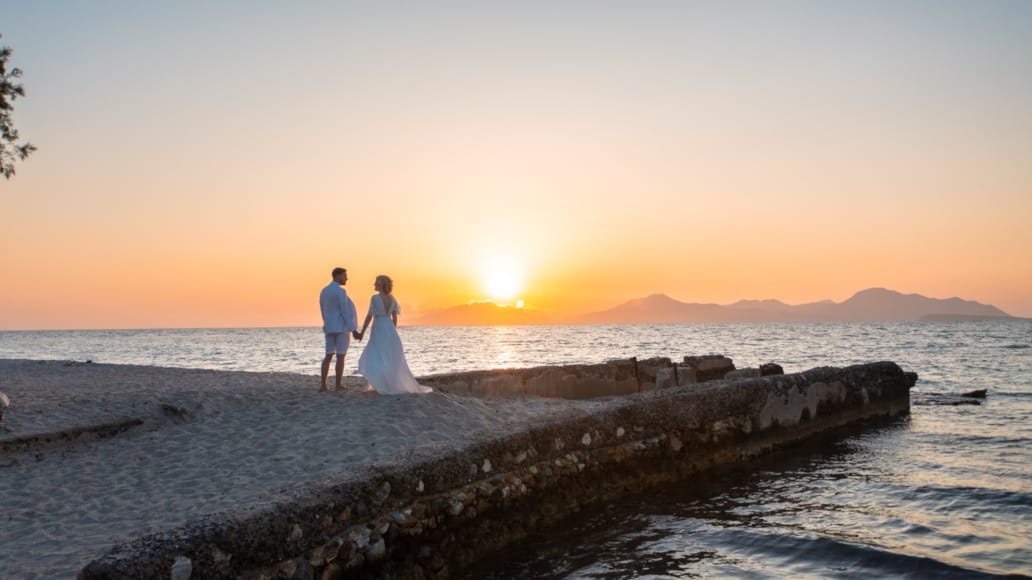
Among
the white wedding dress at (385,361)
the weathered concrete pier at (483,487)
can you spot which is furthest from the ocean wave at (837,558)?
the white wedding dress at (385,361)

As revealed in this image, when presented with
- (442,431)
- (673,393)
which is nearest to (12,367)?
(442,431)

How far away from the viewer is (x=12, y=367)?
2350cm

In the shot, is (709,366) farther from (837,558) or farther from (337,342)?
(837,558)

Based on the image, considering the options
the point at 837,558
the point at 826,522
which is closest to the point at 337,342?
the point at 826,522

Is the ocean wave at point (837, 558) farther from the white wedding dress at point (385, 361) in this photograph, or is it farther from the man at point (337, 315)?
the man at point (337, 315)

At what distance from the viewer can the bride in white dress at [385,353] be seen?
11750mm

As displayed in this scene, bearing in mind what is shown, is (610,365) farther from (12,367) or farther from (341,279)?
(12,367)

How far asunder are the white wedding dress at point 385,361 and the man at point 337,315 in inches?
22.7

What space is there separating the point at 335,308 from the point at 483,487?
657 cm

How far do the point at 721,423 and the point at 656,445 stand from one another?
5.93ft

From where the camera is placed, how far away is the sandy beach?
603cm

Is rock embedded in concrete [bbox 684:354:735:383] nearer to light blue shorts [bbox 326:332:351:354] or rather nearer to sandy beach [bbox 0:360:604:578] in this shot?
sandy beach [bbox 0:360:604:578]

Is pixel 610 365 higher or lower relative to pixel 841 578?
higher

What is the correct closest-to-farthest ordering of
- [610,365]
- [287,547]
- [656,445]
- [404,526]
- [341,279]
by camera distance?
[287,547], [404,526], [656,445], [341,279], [610,365]
